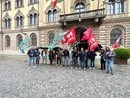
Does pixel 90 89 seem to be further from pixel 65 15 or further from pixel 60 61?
pixel 65 15

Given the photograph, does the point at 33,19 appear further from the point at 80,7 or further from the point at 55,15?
the point at 80,7

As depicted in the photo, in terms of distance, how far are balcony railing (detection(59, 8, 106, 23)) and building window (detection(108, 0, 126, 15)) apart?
62.3 inches

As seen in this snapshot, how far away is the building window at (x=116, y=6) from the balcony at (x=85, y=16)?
1613 mm

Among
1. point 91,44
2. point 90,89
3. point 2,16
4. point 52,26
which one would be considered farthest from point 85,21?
point 2,16

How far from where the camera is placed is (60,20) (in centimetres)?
2122

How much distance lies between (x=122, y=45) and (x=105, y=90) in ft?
47.8

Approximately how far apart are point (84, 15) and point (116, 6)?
479 centimetres

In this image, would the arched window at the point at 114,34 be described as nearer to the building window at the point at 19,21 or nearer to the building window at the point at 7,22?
the building window at the point at 19,21

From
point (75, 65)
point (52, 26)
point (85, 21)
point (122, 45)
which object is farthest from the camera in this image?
point (52, 26)

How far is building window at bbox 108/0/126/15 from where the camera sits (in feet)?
61.5

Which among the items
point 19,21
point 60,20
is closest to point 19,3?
point 19,21

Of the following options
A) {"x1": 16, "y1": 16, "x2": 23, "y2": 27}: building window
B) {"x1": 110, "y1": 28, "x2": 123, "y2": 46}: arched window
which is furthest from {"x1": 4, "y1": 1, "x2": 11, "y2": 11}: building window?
{"x1": 110, "y1": 28, "x2": 123, "y2": 46}: arched window

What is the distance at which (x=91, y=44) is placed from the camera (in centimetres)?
1010

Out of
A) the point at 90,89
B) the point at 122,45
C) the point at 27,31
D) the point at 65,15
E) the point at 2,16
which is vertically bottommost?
the point at 90,89
